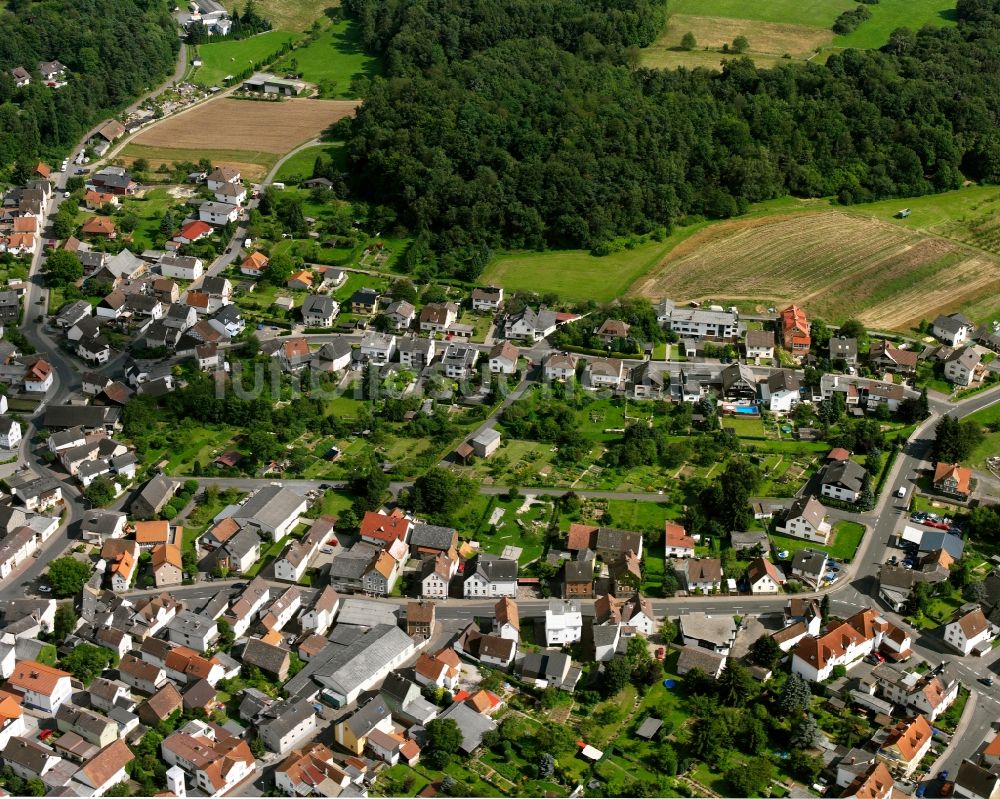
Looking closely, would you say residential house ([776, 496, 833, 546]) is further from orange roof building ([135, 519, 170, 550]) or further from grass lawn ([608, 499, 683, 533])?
orange roof building ([135, 519, 170, 550])

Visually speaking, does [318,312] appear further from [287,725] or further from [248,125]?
[248,125]

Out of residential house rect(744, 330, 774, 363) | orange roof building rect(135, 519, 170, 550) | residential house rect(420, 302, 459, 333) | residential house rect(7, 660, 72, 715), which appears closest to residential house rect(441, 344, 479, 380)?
residential house rect(420, 302, 459, 333)

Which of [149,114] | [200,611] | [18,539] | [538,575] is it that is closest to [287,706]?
[200,611]

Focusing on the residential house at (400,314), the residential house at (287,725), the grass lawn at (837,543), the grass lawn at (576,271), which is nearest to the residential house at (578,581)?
the grass lawn at (837,543)

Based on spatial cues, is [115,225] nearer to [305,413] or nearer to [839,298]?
[305,413]

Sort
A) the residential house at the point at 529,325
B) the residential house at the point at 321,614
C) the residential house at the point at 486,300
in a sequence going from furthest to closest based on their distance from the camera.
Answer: the residential house at the point at 486,300
the residential house at the point at 529,325
the residential house at the point at 321,614

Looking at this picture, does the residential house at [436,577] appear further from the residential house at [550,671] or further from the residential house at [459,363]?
the residential house at [459,363]

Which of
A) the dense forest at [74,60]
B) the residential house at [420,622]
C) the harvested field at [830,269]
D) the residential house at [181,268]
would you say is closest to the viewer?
the residential house at [420,622]
